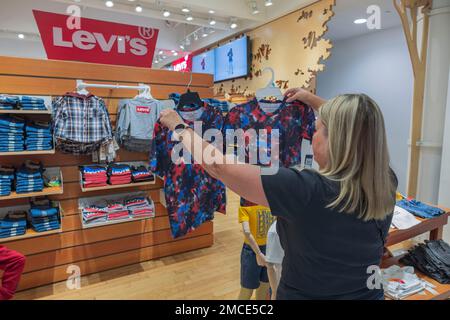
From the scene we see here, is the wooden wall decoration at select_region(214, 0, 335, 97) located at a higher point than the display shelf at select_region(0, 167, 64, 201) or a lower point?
higher

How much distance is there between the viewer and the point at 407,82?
5.07m

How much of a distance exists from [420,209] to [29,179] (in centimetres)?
315

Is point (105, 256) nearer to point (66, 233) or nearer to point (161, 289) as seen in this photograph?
point (66, 233)

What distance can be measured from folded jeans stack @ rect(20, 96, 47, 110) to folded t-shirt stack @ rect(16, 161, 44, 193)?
51 centimetres

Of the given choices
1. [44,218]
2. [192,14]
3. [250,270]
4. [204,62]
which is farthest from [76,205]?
[204,62]

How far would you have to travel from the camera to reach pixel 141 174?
304 centimetres

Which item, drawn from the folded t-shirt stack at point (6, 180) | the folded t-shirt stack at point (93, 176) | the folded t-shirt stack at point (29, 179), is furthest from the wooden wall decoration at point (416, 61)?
the folded t-shirt stack at point (6, 180)

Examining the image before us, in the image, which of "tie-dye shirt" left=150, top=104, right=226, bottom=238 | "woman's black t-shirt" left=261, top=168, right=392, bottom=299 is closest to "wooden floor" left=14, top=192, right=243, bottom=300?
"tie-dye shirt" left=150, top=104, right=226, bottom=238

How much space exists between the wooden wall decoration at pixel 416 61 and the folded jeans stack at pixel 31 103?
12.3 feet

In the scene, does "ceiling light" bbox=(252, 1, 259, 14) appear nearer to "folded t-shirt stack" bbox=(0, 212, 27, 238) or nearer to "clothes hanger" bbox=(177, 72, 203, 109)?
"clothes hanger" bbox=(177, 72, 203, 109)

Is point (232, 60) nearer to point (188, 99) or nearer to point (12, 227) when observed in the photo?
point (188, 99)

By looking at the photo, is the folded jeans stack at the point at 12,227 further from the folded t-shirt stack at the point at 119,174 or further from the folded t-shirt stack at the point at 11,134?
the folded t-shirt stack at the point at 119,174

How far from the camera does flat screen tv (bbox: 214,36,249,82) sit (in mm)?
5992
